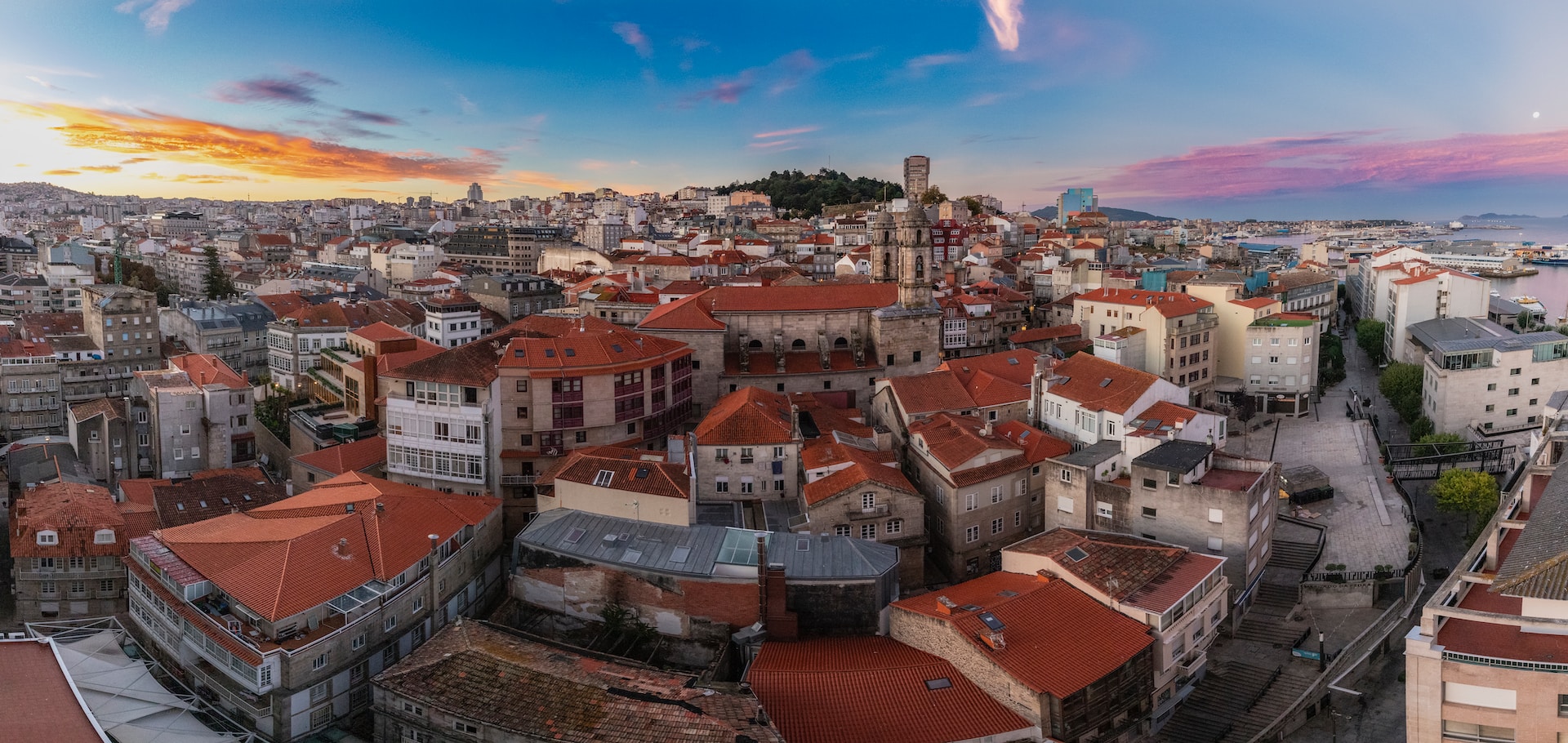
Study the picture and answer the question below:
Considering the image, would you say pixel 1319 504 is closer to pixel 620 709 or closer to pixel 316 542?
pixel 620 709

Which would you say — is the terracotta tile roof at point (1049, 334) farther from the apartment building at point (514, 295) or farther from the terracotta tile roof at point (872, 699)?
the terracotta tile roof at point (872, 699)

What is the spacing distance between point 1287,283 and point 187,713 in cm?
5924

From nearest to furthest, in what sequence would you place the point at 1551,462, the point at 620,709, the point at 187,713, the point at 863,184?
the point at 620,709 < the point at 187,713 < the point at 1551,462 < the point at 863,184

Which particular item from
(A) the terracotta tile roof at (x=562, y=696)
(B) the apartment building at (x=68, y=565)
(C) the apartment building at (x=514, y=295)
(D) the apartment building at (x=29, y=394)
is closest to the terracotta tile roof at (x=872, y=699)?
(A) the terracotta tile roof at (x=562, y=696)

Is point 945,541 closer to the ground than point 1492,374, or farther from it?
closer to the ground

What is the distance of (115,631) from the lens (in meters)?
25.1

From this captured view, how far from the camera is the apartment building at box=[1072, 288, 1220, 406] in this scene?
43500mm

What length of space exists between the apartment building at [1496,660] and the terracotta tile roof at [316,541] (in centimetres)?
2027

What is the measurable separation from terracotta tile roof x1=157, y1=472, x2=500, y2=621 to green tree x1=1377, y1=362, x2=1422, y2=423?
38.2m

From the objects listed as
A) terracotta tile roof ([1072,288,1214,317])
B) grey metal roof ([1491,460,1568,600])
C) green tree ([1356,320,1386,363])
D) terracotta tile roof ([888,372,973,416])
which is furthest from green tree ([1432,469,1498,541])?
green tree ([1356,320,1386,363])

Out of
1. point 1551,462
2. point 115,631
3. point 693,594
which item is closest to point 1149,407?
point 1551,462

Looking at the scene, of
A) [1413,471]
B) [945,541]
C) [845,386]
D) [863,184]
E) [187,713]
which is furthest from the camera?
[863,184]

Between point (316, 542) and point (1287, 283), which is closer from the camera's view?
point (316, 542)

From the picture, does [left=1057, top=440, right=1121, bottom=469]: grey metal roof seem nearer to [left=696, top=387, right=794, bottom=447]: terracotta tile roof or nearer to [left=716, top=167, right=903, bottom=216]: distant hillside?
[left=696, top=387, right=794, bottom=447]: terracotta tile roof
